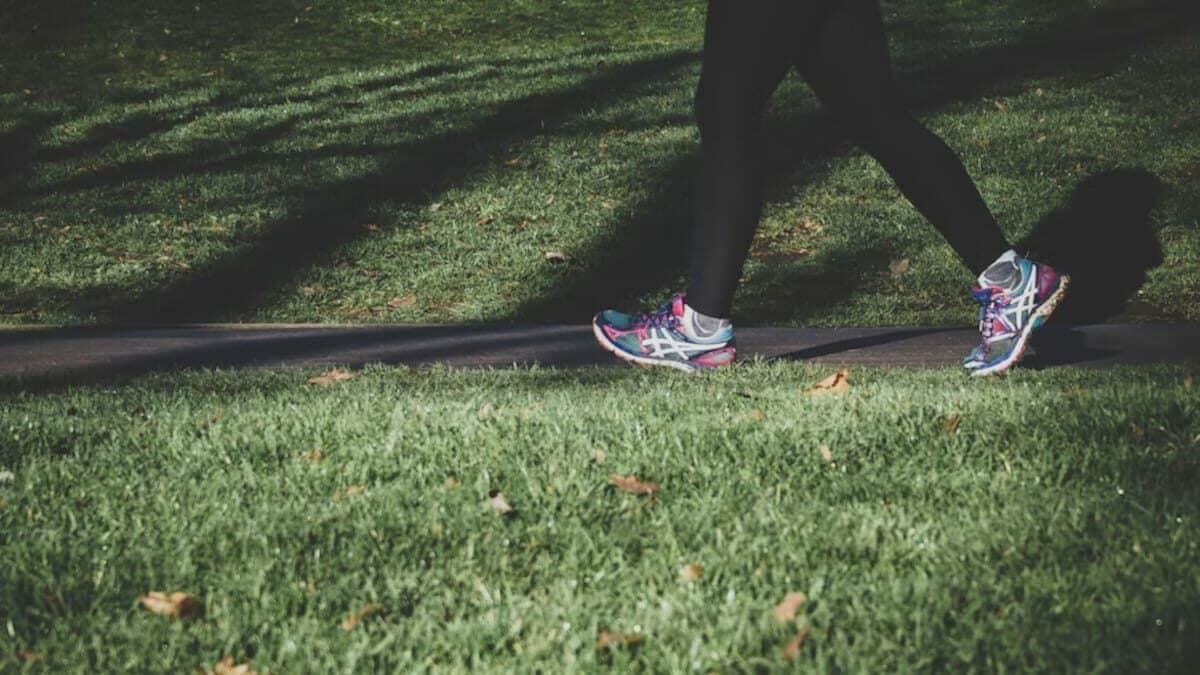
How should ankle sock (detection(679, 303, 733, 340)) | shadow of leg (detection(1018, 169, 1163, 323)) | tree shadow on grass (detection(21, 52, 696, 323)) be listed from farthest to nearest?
tree shadow on grass (detection(21, 52, 696, 323)) → shadow of leg (detection(1018, 169, 1163, 323)) → ankle sock (detection(679, 303, 733, 340))

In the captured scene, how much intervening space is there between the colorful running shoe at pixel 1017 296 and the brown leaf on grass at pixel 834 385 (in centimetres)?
47

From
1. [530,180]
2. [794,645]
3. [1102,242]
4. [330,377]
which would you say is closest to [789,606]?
[794,645]

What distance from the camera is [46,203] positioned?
358 inches

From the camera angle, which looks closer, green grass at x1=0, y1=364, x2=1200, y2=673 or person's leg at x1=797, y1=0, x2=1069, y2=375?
green grass at x1=0, y1=364, x2=1200, y2=673

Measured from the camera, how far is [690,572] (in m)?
2.27

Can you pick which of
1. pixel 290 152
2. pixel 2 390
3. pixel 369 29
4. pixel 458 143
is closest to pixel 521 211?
pixel 458 143

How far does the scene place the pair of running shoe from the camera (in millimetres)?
3727

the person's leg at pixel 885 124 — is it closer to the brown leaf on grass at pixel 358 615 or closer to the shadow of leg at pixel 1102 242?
the brown leaf on grass at pixel 358 615

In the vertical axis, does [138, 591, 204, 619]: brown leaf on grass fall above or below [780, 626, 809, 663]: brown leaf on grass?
above

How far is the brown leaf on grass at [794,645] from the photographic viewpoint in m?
1.95

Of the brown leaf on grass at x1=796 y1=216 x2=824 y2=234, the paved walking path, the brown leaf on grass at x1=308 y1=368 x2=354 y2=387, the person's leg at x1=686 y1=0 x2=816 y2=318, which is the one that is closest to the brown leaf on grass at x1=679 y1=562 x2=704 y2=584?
the person's leg at x1=686 y1=0 x2=816 y2=318

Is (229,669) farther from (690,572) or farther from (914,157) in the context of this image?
(914,157)

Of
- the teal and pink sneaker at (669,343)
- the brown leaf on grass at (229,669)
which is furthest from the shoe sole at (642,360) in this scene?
the brown leaf on grass at (229,669)

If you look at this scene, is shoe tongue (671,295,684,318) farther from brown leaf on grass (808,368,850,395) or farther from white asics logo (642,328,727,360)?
brown leaf on grass (808,368,850,395)
